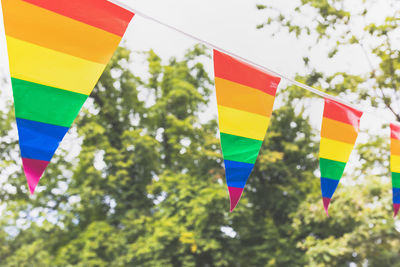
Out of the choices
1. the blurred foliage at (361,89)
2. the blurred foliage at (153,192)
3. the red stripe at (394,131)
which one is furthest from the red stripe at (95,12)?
the blurred foliage at (153,192)

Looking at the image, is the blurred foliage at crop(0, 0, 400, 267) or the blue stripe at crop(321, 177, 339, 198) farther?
the blurred foliage at crop(0, 0, 400, 267)

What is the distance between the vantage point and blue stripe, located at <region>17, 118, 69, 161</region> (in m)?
0.96

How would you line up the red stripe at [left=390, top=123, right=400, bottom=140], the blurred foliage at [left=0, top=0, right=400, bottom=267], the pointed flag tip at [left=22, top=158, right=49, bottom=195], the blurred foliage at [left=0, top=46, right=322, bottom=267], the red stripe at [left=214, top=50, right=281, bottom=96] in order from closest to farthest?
the pointed flag tip at [left=22, top=158, right=49, bottom=195]
the red stripe at [left=214, top=50, right=281, bottom=96]
the red stripe at [left=390, top=123, right=400, bottom=140]
the blurred foliage at [left=0, top=0, right=400, bottom=267]
the blurred foliage at [left=0, top=46, right=322, bottom=267]

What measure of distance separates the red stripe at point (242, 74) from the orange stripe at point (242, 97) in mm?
19

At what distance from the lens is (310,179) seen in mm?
5297

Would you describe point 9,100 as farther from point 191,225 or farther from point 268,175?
point 268,175

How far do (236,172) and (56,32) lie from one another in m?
0.84

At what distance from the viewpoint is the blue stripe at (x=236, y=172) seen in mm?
1461

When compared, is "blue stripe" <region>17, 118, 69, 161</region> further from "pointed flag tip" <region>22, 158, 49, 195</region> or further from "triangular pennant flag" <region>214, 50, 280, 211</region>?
"triangular pennant flag" <region>214, 50, 280, 211</region>

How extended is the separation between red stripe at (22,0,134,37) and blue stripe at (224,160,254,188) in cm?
66

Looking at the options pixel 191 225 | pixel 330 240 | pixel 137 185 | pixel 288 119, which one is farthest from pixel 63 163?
pixel 330 240

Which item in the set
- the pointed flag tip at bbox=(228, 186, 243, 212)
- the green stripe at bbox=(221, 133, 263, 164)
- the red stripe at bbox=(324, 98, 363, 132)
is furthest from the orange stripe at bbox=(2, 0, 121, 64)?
the red stripe at bbox=(324, 98, 363, 132)

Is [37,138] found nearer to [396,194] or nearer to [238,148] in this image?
[238,148]

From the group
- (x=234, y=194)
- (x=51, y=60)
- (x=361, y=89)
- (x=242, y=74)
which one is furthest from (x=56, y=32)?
(x=361, y=89)
